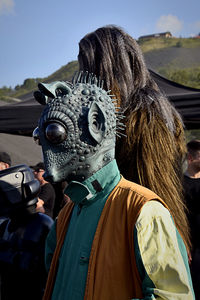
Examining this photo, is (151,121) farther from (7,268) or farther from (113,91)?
(7,268)

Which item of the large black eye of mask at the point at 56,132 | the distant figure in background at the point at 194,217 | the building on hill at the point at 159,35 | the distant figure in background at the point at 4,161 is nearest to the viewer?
the large black eye of mask at the point at 56,132

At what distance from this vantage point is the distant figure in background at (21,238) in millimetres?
1402

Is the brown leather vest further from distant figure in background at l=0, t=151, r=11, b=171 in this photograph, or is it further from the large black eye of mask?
distant figure in background at l=0, t=151, r=11, b=171

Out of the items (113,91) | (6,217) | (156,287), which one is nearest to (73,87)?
(113,91)

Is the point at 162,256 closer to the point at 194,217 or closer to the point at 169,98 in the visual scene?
the point at 194,217

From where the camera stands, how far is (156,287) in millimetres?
727

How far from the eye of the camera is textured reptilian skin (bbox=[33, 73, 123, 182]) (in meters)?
0.87

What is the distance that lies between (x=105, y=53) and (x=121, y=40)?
91mm

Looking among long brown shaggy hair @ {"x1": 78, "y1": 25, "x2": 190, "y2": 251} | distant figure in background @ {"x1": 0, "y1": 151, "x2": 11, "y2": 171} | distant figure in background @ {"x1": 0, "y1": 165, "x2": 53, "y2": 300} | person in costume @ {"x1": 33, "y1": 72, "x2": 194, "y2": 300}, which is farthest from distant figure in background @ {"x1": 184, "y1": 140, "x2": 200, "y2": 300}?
distant figure in background @ {"x1": 0, "y1": 151, "x2": 11, "y2": 171}

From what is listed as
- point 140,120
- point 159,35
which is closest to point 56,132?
point 140,120

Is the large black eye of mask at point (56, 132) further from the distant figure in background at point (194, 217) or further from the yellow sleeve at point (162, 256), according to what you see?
the distant figure in background at point (194, 217)

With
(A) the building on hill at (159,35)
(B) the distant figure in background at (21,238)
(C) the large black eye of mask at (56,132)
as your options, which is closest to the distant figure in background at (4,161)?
(B) the distant figure in background at (21,238)

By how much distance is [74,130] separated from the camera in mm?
873

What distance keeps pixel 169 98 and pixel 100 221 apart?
7.61 ft
